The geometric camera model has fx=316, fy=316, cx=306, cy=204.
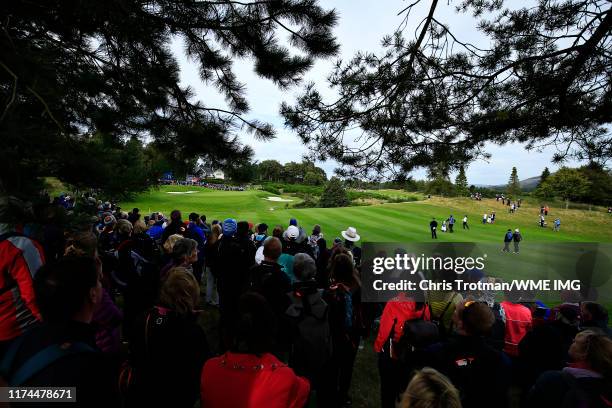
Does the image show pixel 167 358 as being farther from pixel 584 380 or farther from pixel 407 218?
pixel 407 218

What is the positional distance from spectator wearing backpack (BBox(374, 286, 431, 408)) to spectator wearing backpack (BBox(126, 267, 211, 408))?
195 centimetres

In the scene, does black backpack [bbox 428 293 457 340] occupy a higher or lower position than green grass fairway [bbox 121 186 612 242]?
higher

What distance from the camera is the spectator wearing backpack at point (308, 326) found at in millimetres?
2881

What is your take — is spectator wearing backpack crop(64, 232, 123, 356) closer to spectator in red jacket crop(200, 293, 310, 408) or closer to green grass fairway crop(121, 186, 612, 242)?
spectator in red jacket crop(200, 293, 310, 408)

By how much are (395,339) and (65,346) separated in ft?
9.31

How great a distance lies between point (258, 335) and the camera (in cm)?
184

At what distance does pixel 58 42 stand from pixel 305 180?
70.5m

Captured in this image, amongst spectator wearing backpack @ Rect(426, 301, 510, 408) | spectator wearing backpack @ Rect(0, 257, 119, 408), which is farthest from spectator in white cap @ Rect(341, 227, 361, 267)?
spectator wearing backpack @ Rect(0, 257, 119, 408)

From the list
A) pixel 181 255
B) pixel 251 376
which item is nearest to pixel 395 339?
pixel 251 376

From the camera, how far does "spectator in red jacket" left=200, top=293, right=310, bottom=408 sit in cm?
176

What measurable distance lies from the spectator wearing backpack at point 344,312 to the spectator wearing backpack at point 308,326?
0.21 metres

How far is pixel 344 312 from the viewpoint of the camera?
3223mm

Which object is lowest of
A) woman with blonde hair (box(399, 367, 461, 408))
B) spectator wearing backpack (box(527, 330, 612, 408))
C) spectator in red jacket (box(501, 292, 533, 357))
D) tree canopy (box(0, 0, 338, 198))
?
spectator in red jacket (box(501, 292, 533, 357))

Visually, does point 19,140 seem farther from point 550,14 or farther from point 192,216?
point 192,216
